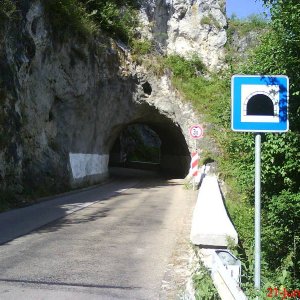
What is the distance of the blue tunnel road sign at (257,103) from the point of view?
3.84 meters

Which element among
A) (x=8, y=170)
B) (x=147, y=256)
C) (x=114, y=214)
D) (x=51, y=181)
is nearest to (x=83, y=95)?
(x=51, y=181)

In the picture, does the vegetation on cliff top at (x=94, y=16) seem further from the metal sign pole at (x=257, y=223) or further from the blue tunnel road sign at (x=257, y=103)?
the metal sign pole at (x=257, y=223)

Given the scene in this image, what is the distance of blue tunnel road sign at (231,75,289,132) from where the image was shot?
12.6 feet

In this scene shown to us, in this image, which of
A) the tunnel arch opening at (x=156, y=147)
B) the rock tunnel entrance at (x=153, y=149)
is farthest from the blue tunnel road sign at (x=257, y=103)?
the rock tunnel entrance at (x=153, y=149)

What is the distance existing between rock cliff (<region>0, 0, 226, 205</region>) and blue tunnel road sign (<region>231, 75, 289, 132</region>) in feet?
37.2

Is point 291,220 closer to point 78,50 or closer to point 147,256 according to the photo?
point 147,256

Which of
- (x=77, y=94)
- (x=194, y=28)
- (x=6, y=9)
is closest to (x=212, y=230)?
(x=6, y=9)

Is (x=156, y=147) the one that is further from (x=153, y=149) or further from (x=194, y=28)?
(x=194, y=28)

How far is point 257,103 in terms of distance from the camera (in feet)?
12.8

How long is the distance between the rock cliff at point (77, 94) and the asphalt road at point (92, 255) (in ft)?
12.0

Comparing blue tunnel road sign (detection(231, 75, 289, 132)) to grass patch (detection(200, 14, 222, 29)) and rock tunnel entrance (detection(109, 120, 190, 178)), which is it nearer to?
rock tunnel entrance (detection(109, 120, 190, 178))

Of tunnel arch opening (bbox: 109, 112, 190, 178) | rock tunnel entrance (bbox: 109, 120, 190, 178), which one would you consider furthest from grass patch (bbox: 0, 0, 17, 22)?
rock tunnel entrance (bbox: 109, 120, 190, 178)

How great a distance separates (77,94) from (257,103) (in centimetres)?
1782

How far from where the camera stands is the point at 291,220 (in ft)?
24.9
